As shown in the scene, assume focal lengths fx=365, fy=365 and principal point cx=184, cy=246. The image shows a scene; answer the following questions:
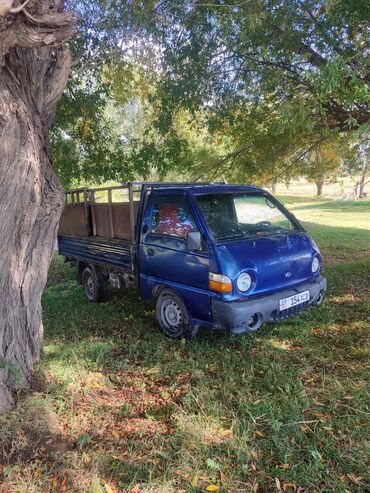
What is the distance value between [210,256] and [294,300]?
1195mm

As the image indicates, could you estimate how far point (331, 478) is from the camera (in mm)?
2494

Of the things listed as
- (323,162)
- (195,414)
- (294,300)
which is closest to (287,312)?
(294,300)

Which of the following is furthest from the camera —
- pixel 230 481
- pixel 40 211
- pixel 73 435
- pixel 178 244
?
pixel 178 244

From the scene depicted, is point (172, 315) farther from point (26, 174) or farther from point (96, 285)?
point (26, 174)

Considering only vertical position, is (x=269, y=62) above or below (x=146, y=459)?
above

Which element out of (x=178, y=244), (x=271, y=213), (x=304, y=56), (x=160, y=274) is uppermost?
(x=304, y=56)

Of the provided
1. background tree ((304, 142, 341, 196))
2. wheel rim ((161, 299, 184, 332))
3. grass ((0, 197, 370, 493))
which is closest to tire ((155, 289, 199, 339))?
wheel rim ((161, 299, 184, 332))

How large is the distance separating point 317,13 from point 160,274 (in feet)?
17.1

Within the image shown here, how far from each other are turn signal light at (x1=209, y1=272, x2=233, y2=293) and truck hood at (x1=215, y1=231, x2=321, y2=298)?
0.05m

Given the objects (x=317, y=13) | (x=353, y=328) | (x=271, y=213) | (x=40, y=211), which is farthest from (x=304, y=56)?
(x=40, y=211)

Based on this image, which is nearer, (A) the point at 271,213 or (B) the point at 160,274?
(B) the point at 160,274

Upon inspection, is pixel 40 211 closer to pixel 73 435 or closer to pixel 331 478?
pixel 73 435

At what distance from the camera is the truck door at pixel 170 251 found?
14.3 feet

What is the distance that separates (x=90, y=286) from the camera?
6.86 metres
